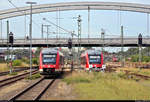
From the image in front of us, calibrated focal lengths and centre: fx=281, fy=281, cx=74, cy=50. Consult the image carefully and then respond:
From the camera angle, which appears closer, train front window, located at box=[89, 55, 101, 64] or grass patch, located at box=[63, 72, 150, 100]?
grass patch, located at box=[63, 72, 150, 100]

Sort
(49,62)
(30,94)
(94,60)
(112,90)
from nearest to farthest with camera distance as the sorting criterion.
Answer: (112,90) < (30,94) < (49,62) < (94,60)

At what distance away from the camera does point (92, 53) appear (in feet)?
120

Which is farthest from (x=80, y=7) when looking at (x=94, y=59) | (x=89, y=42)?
(x=94, y=59)

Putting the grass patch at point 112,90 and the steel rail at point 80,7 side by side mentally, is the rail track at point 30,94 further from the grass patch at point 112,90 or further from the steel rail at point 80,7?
the steel rail at point 80,7

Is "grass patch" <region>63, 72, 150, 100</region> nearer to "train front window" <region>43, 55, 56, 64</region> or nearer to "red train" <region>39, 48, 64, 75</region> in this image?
"red train" <region>39, 48, 64, 75</region>

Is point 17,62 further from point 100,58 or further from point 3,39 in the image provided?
point 100,58

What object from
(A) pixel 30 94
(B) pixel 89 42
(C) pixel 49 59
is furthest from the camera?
(B) pixel 89 42

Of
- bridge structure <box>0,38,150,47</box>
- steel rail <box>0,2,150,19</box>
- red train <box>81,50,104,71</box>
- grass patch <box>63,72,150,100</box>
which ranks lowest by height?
grass patch <box>63,72,150,100</box>

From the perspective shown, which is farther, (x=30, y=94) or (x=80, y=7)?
(x=80, y=7)

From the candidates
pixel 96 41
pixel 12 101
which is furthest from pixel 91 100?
pixel 96 41

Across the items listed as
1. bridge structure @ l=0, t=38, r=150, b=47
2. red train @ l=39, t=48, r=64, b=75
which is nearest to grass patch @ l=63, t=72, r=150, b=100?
red train @ l=39, t=48, r=64, b=75

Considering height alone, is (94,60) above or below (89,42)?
below

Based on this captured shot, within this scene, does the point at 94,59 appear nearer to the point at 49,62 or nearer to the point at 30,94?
the point at 49,62

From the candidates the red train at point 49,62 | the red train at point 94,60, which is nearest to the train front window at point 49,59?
the red train at point 49,62
